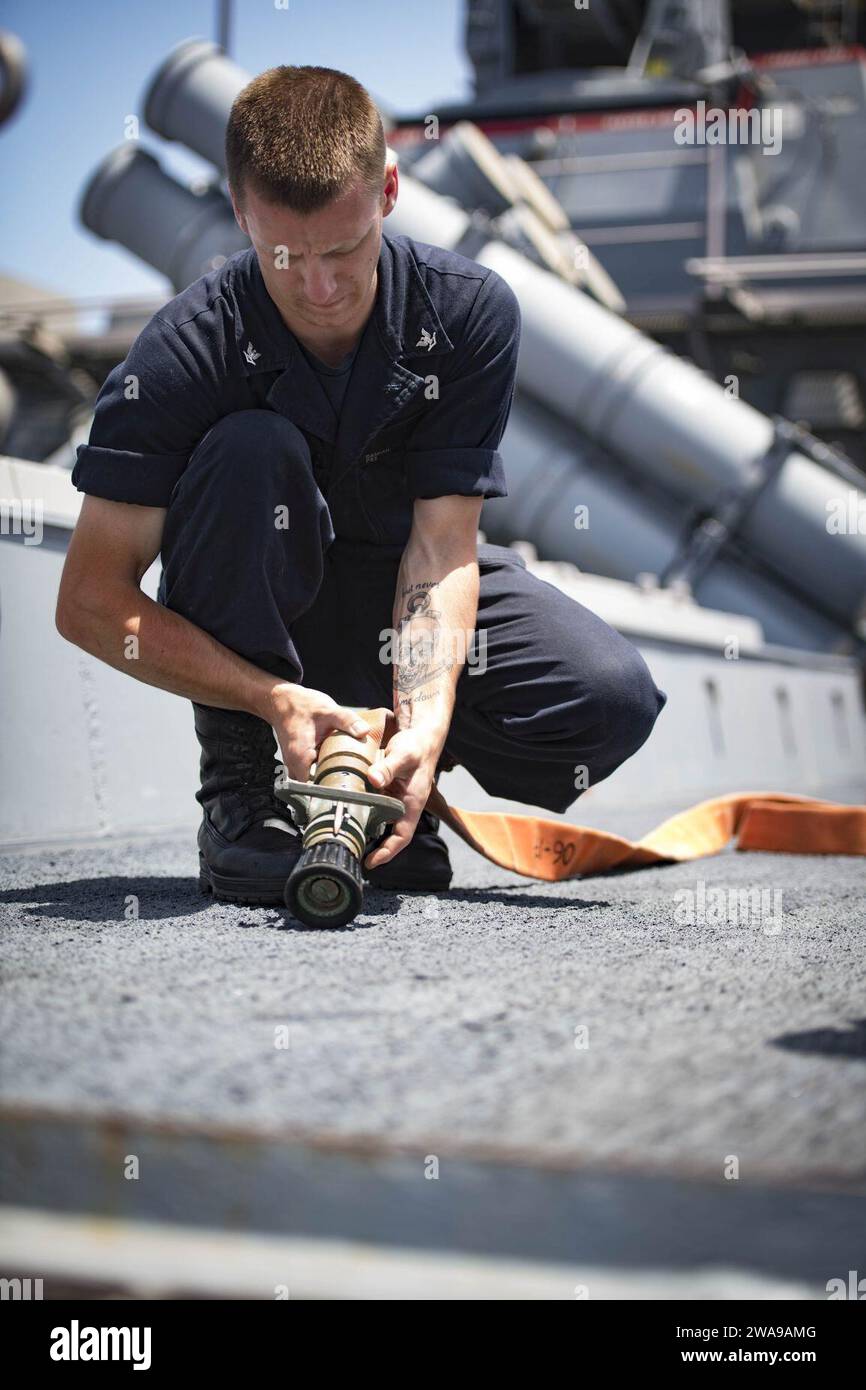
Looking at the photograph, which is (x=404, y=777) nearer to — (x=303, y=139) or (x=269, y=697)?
(x=269, y=697)

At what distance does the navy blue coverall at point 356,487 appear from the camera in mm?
1527

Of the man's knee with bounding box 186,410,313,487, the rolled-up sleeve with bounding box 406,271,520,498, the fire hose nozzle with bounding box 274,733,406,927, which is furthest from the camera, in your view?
the rolled-up sleeve with bounding box 406,271,520,498

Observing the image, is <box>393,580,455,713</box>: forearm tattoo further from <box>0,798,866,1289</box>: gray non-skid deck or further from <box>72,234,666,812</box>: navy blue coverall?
<box>0,798,866,1289</box>: gray non-skid deck

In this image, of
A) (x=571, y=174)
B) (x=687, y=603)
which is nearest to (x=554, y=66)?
(x=571, y=174)

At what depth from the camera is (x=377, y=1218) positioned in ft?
2.25

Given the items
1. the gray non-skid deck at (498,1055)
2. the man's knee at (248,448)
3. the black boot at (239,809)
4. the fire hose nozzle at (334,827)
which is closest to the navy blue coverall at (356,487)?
the man's knee at (248,448)

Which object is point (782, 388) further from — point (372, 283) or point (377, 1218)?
point (377, 1218)

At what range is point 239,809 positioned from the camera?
1.61 m

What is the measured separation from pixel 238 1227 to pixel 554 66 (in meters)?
11.5

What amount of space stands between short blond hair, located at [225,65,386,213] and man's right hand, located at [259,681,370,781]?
540 mm

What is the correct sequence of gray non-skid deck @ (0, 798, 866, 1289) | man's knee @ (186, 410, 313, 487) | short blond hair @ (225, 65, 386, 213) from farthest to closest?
man's knee @ (186, 410, 313, 487) → short blond hair @ (225, 65, 386, 213) → gray non-skid deck @ (0, 798, 866, 1289)

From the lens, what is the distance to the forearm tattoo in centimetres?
159

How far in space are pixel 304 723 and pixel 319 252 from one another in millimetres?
531

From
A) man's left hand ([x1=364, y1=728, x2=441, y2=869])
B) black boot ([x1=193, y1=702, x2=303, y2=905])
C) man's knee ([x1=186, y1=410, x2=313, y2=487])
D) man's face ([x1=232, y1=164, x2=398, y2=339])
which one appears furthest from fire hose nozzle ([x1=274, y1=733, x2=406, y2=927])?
man's face ([x1=232, y1=164, x2=398, y2=339])
